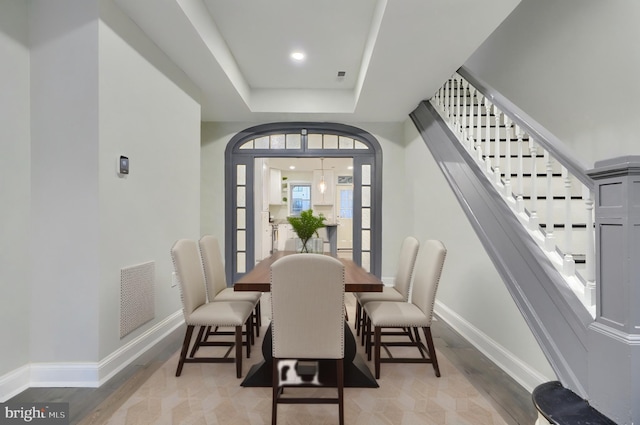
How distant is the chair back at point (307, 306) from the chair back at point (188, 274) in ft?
2.69

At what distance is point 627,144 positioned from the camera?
2.31 meters

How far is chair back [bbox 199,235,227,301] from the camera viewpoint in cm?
262

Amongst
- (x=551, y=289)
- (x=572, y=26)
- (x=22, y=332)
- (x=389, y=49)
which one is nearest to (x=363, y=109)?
(x=389, y=49)

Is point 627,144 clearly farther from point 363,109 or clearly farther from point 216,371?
point 216,371

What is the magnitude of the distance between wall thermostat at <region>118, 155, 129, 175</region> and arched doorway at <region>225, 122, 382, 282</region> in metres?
2.75

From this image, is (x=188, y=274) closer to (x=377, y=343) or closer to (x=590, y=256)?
(x=377, y=343)

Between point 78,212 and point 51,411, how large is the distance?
1176mm

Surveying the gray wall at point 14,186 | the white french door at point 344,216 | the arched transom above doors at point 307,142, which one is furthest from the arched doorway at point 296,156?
the white french door at point 344,216

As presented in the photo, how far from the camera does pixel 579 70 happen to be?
2.75 metres

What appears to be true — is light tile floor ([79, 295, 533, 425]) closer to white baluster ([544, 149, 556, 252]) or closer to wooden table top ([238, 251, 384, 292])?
wooden table top ([238, 251, 384, 292])

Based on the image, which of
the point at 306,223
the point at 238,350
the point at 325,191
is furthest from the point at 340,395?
the point at 325,191

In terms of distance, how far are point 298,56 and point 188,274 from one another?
2693mm

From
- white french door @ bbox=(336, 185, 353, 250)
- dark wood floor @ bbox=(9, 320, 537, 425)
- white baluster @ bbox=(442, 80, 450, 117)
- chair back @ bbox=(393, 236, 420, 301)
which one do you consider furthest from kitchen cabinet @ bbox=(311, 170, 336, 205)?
dark wood floor @ bbox=(9, 320, 537, 425)

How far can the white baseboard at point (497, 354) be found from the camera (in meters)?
2.12
